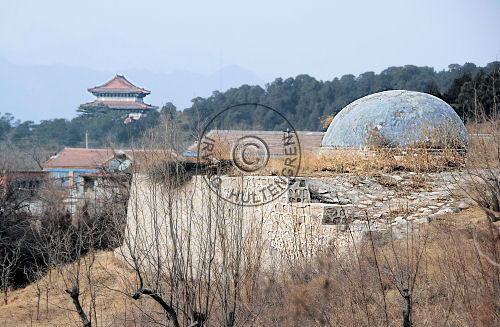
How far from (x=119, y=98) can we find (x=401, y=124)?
111ft

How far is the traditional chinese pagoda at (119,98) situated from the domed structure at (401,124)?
30.4m

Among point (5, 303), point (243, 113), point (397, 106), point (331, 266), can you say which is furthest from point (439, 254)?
point (243, 113)

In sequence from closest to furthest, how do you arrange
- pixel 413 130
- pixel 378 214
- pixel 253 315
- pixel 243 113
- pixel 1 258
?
pixel 253 315 < pixel 378 214 < pixel 413 130 < pixel 1 258 < pixel 243 113

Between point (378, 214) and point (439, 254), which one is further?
point (378, 214)

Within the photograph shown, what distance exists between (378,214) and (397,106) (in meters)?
4.10

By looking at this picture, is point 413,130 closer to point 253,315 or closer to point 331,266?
point 331,266

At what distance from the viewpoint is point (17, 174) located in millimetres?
21297

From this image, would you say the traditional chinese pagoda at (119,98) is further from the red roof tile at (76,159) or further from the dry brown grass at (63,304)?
the dry brown grass at (63,304)

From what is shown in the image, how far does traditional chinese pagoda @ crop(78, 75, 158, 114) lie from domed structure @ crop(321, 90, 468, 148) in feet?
99.9

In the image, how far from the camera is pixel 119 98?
4078 cm

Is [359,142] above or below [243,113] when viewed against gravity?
below

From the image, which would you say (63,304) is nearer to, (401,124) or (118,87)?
(401,124)

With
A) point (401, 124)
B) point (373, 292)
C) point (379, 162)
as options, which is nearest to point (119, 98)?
point (401, 124)

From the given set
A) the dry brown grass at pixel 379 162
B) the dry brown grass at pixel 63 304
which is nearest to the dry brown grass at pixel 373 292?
the dry brown grass at pixel 63 304
